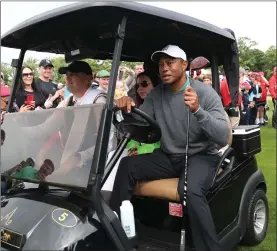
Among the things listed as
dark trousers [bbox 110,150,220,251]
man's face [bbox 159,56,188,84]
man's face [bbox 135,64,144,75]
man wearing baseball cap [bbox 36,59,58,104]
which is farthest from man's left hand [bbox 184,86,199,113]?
man wearing baseball cap [bbox 36,59,58,104]

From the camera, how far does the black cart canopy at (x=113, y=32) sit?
2.25 metres

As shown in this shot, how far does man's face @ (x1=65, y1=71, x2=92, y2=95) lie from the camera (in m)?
3.15

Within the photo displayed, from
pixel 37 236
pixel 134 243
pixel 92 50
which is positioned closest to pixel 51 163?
pixel 37 236

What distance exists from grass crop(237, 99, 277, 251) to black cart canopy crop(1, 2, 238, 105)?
1699 millimetres

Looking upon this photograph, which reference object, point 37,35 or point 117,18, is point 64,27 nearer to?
point 37,35

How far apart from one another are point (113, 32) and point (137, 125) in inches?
25.9

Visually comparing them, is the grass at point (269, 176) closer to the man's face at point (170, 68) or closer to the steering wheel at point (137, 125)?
the steering wheel at point (137, 125)

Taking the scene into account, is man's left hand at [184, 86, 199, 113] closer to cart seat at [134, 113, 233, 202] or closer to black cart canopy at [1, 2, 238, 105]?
black cart canopy at [1, 2, 238, 105]

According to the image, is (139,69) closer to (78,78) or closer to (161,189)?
(78,78)

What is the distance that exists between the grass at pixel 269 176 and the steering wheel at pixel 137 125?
1.58 meters

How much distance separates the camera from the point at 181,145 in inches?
114

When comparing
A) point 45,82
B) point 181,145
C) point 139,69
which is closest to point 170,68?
point 181,145

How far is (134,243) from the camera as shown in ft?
7.16

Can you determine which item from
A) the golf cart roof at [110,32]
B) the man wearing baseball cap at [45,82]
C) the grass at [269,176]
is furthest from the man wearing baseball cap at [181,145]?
the man wearing baseball cap at [45,82]
